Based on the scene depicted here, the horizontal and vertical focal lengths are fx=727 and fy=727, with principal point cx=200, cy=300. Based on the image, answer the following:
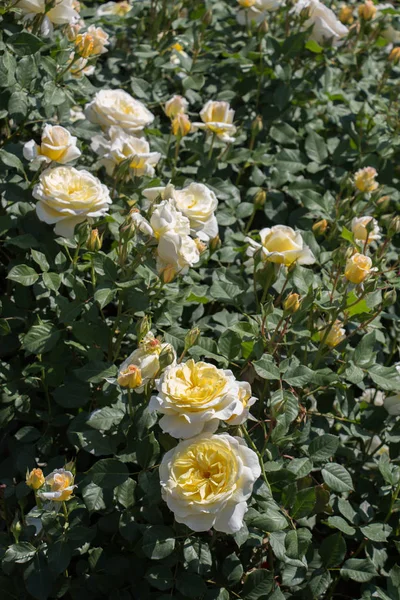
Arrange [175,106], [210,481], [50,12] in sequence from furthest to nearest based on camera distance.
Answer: [175,106] → [50,12] → [210,481]

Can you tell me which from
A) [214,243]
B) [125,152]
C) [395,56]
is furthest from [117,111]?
[395,56]

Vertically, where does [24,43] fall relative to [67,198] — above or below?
above

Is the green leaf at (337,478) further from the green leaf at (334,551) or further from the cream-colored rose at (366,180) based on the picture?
the cream-colored rose at (366,180)

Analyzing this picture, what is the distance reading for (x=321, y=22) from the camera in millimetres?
2691

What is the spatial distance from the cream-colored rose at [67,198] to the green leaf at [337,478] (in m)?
0.86

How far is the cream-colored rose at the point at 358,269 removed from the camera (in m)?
1.71

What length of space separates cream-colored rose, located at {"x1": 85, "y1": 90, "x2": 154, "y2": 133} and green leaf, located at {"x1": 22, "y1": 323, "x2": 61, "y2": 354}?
0.71 meters

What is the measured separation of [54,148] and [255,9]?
1.17 meters

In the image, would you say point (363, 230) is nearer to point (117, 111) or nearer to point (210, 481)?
point (117, 111)

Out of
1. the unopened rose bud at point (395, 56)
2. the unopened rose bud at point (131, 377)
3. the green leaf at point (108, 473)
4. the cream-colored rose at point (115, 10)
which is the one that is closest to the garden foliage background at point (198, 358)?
the green leaf at point (108, 473)

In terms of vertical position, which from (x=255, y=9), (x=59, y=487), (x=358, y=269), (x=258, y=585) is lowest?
(x=258, y=585)

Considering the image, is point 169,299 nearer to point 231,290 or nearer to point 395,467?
point 231,290

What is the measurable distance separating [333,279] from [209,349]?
1.32ft

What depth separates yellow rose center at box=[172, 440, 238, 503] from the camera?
4.64 ft
